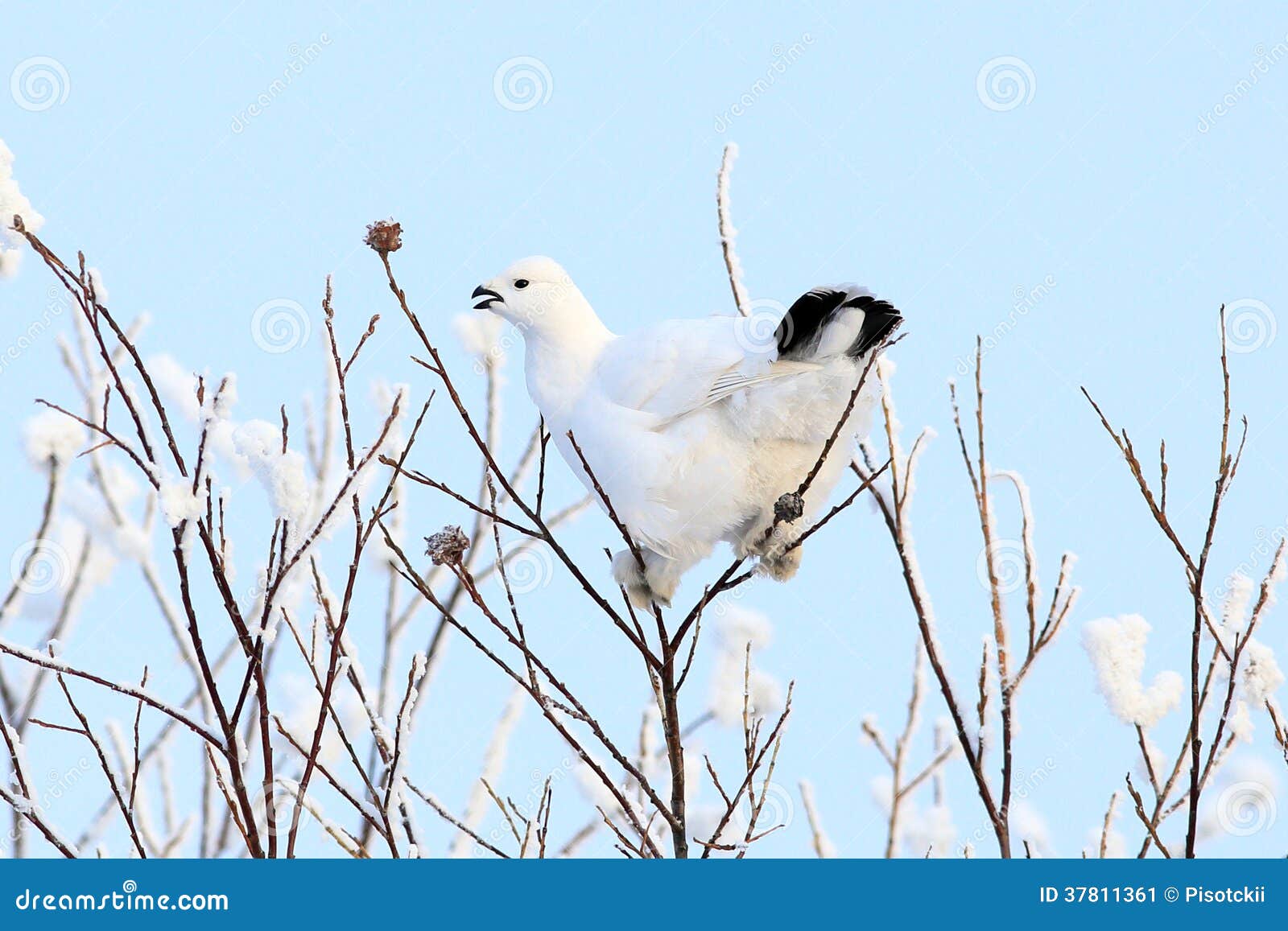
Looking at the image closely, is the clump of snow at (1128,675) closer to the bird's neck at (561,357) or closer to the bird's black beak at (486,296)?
the bird's neck at (561,357)

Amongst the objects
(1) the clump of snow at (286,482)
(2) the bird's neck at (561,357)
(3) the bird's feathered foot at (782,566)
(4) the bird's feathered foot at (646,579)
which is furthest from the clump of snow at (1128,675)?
(1) the clump of snow at (286,482)

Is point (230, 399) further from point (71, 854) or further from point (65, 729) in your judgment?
point (71, 854)

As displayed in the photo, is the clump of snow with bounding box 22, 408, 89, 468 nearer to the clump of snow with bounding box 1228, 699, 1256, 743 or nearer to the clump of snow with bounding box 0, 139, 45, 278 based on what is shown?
the clump of snow with bounding box 0, 139, 45, 278

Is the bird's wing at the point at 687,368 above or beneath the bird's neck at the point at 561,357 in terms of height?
beneath

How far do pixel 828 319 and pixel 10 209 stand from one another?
1954mm

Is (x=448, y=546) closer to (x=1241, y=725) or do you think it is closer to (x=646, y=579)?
(x=646, y=579)

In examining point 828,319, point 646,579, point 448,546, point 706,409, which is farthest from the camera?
point 646,579

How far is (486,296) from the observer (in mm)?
3906

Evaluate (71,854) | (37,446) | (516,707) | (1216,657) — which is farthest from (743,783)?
(37,446)

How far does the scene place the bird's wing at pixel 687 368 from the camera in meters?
3.49

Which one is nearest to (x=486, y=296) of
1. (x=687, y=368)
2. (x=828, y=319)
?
(x=687, y=368)

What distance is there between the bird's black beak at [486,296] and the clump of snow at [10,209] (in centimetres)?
178

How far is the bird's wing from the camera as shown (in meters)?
3.49

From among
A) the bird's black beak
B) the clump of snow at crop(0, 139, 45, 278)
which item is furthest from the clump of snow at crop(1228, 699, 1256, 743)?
the clump of snow at crop(0, 139, 45, 278)
